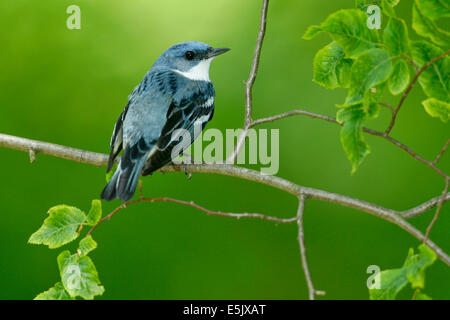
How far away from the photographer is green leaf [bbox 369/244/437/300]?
170 centimetres

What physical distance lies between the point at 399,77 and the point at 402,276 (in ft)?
2.30

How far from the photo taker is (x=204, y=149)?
353 centimetres

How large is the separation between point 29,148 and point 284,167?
2.07m

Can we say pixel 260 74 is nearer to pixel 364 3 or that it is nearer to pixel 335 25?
pixel 364 3

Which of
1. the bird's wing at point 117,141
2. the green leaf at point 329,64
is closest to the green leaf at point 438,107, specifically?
the green leaf at point 329,64

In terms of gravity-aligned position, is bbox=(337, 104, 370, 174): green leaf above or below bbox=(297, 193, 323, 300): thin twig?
above

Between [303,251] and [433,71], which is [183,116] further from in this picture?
[433,71]

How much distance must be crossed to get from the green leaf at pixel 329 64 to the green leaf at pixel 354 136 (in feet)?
0.90

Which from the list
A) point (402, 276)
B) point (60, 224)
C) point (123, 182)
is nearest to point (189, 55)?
point (123, 182)

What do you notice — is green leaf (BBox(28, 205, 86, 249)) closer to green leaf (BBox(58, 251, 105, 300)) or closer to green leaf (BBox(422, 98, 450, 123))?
green leaf (BBox(58, 251, 105, 300))

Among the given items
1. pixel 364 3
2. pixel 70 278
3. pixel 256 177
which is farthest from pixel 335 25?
pixel 70 278

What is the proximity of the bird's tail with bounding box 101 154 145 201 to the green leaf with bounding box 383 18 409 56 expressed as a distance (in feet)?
5.19

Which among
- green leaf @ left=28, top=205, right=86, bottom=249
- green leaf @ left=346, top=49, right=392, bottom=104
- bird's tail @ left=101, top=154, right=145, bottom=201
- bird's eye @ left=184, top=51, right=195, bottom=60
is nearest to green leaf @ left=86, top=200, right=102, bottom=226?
green leaf @ left=28, top=205, right=86, bottom=249

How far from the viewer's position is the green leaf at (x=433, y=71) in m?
1.92
